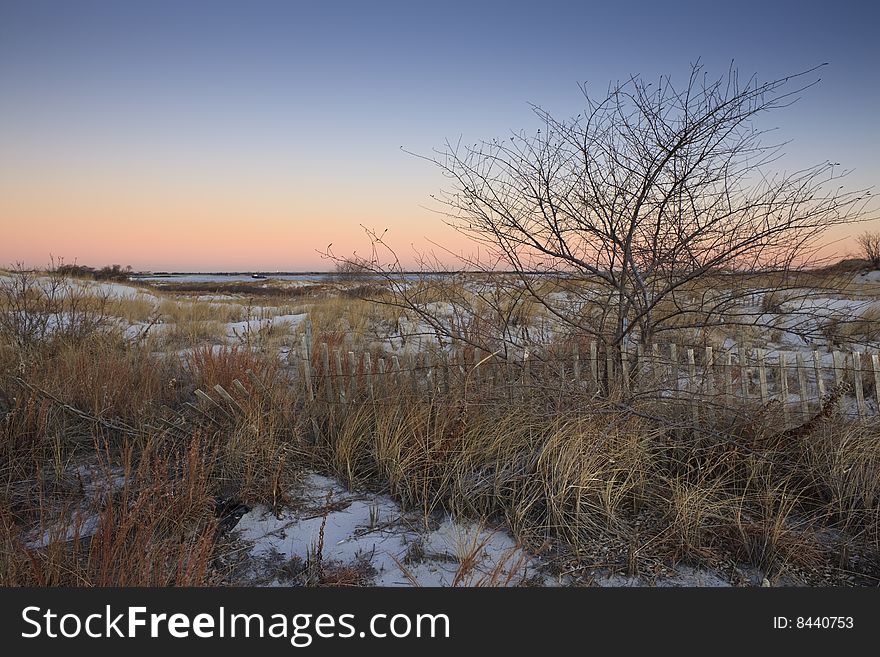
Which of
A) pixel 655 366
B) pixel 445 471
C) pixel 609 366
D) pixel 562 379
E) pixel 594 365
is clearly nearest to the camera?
pixel 445 471

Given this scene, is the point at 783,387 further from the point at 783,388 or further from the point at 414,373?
the point at 414,373

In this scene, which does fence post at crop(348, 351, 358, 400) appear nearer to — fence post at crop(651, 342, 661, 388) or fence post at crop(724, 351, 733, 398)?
fence post at crop(651, 342, 661, 388)

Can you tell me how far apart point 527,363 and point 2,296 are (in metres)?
8.62

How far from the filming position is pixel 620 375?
15.8 ft

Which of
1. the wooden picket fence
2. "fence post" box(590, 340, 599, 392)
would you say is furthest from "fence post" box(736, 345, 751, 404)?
"fence post" box(590, 340, 599, 392)

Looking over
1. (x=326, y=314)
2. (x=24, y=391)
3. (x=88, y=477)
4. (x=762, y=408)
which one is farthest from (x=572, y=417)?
(x=326, y=314)

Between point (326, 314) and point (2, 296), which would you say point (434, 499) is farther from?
point (326, 314)

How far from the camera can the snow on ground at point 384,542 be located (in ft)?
9.71

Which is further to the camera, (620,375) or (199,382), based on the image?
(199,382)

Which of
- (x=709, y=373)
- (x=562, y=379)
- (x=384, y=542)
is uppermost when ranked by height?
(x=562, y=379)

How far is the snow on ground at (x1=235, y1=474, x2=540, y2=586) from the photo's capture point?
9.71 feet

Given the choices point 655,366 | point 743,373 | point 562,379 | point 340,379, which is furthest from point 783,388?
point 340,379

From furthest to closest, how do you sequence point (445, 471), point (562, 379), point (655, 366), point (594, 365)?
1. point (655, 366)
2. point (594, 365)
3. point (562, 379)
4. point (445, 471)

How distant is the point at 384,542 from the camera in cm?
329
